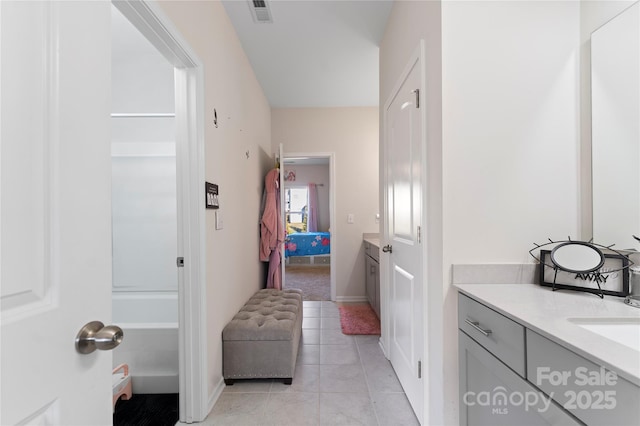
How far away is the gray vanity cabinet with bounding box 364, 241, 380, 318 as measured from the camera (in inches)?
124

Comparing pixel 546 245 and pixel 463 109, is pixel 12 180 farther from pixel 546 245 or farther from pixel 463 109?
pixel 546 245

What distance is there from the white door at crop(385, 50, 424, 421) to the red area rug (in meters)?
0.69

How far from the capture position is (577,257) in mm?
1171

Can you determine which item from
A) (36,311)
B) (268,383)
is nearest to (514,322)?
(36,311)

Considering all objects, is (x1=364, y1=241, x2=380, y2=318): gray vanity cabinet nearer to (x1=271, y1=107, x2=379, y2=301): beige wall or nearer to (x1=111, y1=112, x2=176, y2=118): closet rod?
(x1=271, y1=107, x2=379, y2=301): beige wall

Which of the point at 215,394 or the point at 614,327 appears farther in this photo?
the point at 215,394

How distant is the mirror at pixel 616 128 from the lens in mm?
1124

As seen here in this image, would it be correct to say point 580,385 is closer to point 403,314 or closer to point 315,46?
point 403,314

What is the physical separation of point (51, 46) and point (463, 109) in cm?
138

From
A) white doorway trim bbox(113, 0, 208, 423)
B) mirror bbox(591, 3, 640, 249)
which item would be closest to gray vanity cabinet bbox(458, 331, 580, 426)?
mirror bbox(591, 3, 640, 249)

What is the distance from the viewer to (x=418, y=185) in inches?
62.4

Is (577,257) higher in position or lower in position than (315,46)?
lower

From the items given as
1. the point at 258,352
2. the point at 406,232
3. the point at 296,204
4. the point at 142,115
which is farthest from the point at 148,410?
the point at 296,204

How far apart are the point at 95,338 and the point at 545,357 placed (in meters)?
1.11
